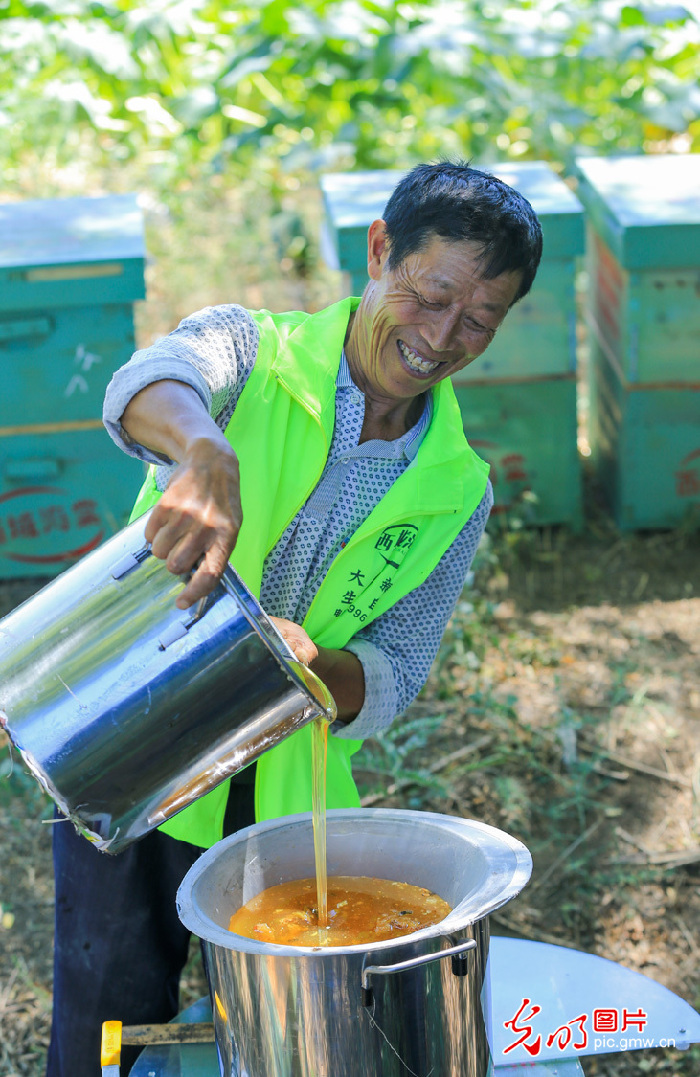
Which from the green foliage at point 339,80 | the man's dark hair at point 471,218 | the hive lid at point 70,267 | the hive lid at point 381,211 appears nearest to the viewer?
the man's dark hair at point 471,218

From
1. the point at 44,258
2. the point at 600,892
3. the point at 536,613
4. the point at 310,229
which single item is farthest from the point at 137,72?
the point at 600,892

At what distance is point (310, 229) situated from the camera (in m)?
7.07

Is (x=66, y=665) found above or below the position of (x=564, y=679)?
above

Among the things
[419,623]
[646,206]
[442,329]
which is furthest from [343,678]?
[646,206]

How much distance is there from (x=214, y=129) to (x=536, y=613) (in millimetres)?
4720

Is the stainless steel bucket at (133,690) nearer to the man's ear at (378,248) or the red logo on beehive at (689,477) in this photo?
the man's ear at (378,248)

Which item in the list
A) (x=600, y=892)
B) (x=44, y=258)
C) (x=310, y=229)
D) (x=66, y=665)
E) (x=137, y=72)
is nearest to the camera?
(x=66, y=665)

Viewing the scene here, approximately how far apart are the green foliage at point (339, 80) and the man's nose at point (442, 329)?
16.2 ft

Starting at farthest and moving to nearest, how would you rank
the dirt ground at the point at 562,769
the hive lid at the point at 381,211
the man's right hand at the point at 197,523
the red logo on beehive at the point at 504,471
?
the red logo on beehive at the point at 504,471 < the hive lid at the point at 381,211 < the dirt ground at the point at 562,769 < the man's right hand at the point at 197,523

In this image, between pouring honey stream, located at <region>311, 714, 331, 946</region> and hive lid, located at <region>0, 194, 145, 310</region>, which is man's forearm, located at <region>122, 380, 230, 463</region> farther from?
hive lid, located at <region>0, 194, 145, 310</region>

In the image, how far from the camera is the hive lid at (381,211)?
14.5ft

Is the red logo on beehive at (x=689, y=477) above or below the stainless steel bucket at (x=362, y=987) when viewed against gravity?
below

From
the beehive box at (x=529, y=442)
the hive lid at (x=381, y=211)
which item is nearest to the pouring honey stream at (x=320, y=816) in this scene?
the hive lid at (x=381, y=211)

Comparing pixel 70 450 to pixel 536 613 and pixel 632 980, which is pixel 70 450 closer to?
pixel 536 613
